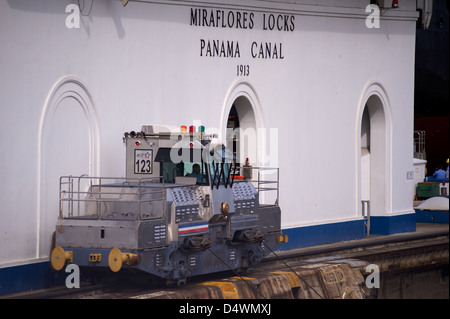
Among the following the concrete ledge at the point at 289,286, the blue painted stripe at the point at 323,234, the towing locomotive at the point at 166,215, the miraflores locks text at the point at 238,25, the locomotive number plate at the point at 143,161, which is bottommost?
the concrete ledge at the point at 289,286

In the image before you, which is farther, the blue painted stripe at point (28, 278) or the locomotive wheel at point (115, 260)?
the blue painted stripe at point (28, 278)

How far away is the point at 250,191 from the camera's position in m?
16.2

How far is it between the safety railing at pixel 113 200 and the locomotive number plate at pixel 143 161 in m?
0.18

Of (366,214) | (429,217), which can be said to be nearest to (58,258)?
(366,214)

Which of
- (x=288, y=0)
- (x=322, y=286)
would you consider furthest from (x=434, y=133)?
(x=322, y=286)

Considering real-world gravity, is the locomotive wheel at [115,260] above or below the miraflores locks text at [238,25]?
below

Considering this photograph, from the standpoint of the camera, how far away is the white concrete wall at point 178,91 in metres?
14.8

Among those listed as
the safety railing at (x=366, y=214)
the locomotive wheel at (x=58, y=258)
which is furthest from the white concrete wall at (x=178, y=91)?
the locomotive wheel at (x=58, y=258)

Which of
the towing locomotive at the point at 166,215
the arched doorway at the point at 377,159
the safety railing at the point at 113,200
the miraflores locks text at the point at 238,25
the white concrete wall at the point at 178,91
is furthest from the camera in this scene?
the arched doorway at the point at 377,159

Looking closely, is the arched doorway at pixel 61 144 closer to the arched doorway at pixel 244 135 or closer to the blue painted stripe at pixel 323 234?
the arched doorway at pixel 244 135

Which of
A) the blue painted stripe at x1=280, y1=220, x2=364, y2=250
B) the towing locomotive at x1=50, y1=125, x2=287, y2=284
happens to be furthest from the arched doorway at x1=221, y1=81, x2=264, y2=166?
the towing locomotive at x1=50, y1=125, x2=287, y2=284

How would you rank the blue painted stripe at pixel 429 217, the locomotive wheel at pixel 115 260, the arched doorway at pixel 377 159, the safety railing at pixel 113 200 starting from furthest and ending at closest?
the blue painted stripe at pixel 429 217 → the arched doorway at pixel 377 159 → the safety railing at pixel 113 200 → the locomotive wheel at pixel 115 260
